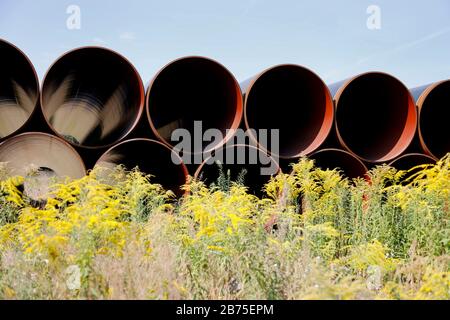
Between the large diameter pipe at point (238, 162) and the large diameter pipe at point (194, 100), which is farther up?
the large diameter pipe at point (194, 100)

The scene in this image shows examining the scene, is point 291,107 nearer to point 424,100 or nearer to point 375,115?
point 375,115

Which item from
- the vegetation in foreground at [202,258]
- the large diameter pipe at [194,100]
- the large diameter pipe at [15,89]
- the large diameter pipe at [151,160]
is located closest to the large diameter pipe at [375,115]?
the large diameter pipe at [194,100]

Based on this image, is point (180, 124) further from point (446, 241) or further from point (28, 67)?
point (446, 241)

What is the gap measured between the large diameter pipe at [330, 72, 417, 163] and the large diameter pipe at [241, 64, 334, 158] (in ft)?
0.86

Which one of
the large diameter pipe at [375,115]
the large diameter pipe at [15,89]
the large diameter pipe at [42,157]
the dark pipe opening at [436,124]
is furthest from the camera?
the dark pipe opening at [436,124]

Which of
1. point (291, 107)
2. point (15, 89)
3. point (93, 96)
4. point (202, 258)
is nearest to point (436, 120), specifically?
point (291, 107)

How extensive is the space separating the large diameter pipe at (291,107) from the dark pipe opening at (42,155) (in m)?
2.17

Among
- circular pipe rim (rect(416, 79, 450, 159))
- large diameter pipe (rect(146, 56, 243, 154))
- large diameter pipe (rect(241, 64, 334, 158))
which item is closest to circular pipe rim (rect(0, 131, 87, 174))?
large diameter pipe (rect(146, 56, 243, 154))

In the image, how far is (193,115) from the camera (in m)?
6.49

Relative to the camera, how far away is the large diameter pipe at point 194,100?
5246mm

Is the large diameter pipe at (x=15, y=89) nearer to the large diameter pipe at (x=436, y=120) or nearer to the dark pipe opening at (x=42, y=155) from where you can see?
the dark pipe opening at (x=42, y=155)

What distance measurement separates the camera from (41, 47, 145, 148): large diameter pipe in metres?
5.07

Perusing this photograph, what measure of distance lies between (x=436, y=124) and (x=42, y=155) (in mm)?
6141

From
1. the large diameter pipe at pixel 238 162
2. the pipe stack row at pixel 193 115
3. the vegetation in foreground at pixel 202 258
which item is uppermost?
the pipe stack row at pixel 193 115
